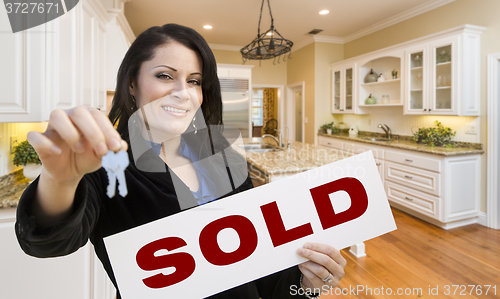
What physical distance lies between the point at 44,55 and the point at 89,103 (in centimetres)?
66

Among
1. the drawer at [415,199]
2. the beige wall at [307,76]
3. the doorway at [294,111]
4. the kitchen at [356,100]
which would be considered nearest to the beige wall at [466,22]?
the kitchen at [356,100]

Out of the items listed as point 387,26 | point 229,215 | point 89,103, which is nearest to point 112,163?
point 229,215

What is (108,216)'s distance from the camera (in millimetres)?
662

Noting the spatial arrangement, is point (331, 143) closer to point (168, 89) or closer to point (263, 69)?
point (263, 69)

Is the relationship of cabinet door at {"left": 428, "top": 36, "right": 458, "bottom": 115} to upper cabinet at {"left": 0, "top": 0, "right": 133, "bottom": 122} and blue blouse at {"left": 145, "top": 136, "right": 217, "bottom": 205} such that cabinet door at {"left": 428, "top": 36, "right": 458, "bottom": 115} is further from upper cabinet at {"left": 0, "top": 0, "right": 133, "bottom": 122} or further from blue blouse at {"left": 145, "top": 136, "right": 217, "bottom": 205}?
upper cabinet at {"left": 0, "top": 0, "right": 133, "bottom": 122}

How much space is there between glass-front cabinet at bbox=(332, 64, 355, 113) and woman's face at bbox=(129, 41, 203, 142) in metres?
4.68

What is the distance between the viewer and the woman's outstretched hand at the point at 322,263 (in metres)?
0.63

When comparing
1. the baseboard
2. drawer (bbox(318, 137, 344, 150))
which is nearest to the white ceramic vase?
drawer (bbox(318, 137, 344, 150))

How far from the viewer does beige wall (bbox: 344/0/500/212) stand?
3.08 m

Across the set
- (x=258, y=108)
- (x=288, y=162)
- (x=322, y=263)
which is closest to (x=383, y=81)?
(x=288, y=162)

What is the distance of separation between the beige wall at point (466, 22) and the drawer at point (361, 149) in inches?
30.2

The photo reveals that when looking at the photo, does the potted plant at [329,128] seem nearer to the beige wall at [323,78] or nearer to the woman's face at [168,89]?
the beige wall at [323,78]

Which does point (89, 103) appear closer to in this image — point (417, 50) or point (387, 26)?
point (417, 50)

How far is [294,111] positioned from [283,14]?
108 inches
